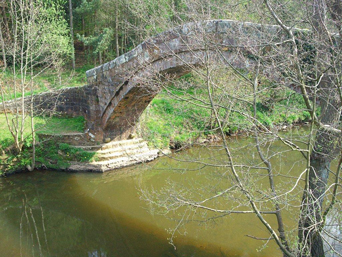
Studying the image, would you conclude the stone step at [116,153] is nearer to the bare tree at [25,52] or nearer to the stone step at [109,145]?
the stone step at [109,145]

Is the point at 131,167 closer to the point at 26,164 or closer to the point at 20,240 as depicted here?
the point at 26,164

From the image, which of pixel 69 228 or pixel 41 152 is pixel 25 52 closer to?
pixel 41 152

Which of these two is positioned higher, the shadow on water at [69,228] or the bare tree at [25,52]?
the bare tree at [25,52]

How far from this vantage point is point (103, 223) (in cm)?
667

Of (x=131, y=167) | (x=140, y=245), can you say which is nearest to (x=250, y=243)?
(x=140, y=245)

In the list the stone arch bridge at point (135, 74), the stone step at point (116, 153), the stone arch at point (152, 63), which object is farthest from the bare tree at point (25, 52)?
the stone step at point (116, 153)

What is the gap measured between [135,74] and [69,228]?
12.9ft

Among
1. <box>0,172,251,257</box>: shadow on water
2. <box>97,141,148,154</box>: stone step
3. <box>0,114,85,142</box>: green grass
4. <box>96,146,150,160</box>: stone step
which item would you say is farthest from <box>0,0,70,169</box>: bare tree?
<box>97,141,148,154</box>: stone step

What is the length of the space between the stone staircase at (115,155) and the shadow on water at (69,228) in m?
0.97

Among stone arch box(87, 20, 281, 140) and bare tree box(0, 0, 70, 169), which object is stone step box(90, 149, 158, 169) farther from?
bare tree box(0, 0, 70, 169)

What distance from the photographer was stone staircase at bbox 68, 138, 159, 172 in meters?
9.38

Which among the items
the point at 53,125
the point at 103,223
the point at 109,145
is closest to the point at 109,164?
the point at 109,145

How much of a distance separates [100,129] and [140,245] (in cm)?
527

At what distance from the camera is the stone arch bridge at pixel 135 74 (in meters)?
4.85
